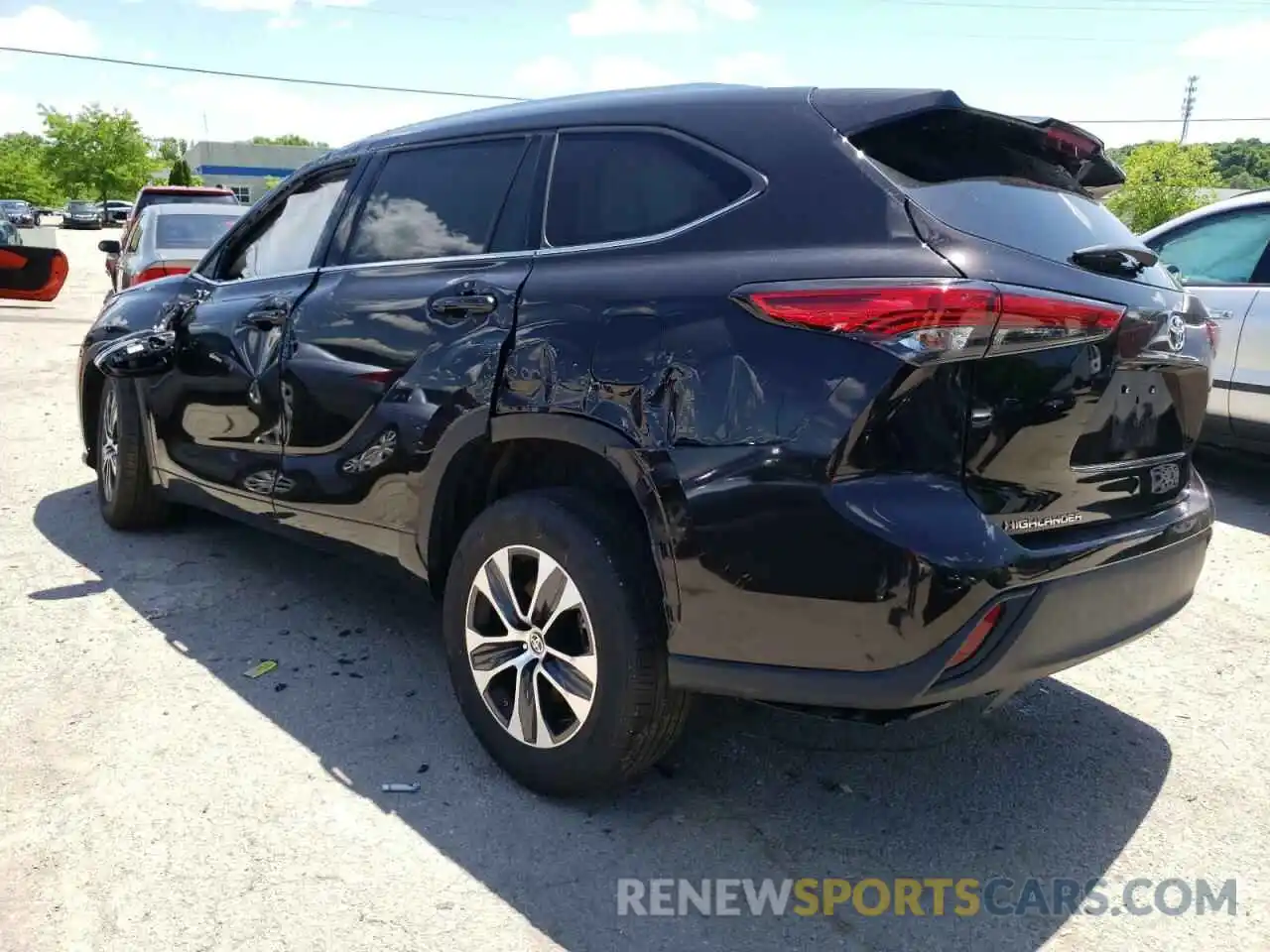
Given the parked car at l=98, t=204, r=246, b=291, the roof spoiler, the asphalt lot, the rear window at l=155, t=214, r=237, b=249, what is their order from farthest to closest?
the rear window at l=155, t=214, r=237, b=249
the parked car at l=98, t=204, r=246, b=291
the roof spoiler
the asphalt lot

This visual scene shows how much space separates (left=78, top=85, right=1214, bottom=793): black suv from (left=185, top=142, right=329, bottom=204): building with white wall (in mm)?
74950

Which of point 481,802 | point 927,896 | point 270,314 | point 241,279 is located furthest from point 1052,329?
point 241,279

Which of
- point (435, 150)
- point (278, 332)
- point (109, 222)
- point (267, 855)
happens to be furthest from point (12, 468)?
point (109, 222)

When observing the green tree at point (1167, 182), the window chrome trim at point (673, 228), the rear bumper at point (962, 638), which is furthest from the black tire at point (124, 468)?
the green tree at point (1167, 182)

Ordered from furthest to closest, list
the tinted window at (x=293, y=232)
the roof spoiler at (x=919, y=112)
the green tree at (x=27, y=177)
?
the green tree at (x=27, y=177)
the tinted window at (x=293, y=232)
the roof spoiler at (x=919, y=112)

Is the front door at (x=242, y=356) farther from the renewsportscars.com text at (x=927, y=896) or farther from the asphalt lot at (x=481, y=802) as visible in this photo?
the renewsportscars.com text at (x=927, y=896)

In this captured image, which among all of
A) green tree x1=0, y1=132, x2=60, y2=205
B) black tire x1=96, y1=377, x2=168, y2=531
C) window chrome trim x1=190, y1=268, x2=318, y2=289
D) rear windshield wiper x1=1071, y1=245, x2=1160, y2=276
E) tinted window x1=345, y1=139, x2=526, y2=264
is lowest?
black tire x1=96, y1=377, x2=168, y2=531

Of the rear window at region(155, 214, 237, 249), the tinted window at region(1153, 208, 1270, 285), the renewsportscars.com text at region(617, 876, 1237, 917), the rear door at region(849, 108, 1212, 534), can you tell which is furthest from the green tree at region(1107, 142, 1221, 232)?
the renewsportscars.com text at region(617, 876, 1237, 917)

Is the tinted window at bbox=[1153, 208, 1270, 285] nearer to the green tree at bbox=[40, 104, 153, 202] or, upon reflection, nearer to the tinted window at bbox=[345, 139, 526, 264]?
the tinted window at bbox=[345, 139, 526, 264]

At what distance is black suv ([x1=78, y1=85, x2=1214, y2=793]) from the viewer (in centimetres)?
223

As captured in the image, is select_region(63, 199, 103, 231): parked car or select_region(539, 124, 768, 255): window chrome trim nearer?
select_region(539, 124, 768, 255): window chrome trim

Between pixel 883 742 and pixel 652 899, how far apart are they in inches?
42.1

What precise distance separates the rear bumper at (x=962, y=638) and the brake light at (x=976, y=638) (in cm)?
1

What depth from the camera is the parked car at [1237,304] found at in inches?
230
